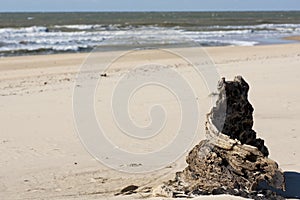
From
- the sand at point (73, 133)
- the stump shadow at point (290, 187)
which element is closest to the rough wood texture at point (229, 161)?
the stump shadow at point (290, 187)

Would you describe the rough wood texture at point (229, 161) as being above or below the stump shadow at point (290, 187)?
above

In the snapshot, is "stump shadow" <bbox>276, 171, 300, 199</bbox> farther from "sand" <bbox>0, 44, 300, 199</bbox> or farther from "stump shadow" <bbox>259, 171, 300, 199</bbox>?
"sand" <bbox>0, 44, 300, 199</bbox>

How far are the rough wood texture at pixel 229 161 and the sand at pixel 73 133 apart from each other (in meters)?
0.24

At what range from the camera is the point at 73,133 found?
26.8 ft

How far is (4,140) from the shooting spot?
7801mm

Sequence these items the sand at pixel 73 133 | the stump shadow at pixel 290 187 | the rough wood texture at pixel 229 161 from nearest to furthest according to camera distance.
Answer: the rough wood texture at pixel 229 161, the stump shadow at pixel 290 187, the sand at pixel 73 133

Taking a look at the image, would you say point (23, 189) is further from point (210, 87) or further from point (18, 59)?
point (18, 59)

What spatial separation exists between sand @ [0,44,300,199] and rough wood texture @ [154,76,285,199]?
244mm

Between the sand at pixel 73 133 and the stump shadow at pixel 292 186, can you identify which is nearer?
the stump shadow at pixel 292 186

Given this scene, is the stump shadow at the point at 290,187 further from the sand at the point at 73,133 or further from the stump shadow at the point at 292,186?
the sand at the point at 73,133

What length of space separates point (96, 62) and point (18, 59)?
568 cm

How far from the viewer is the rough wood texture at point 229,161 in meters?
4.79

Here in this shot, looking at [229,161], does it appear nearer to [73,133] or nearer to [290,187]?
[290,187]

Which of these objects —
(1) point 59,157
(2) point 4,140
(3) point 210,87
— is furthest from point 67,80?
(1) point 59,157
